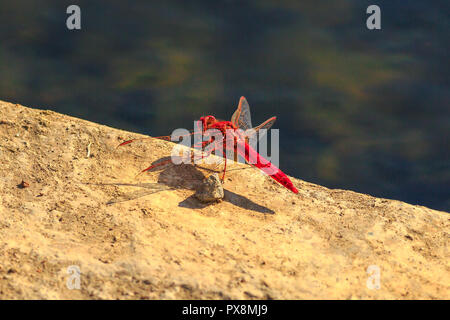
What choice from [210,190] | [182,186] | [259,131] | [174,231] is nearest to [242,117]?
[259,131]

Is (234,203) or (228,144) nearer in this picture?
(234,203)

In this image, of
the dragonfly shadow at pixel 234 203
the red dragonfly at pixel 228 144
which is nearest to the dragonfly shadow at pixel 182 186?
the dragonfly shadow at pixel 234 203

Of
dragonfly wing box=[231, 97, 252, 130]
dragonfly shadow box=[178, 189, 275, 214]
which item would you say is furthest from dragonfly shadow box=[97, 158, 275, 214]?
dragonfly wing box=[231, 97, 252, 130]

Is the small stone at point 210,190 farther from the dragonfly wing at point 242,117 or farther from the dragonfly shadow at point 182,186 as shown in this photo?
the dragonfly wing at point 242,117

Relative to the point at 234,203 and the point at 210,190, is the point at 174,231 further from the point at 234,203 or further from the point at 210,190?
the point at 234,203

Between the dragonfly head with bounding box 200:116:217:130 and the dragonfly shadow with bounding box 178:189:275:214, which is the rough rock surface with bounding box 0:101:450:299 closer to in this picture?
the dragonfly shadow with bounding box 178:189:275:214

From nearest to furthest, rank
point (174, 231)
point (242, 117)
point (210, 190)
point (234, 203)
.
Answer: point (174, 231) < point (210, 190) < point (234, 203) < point (242, 117)
